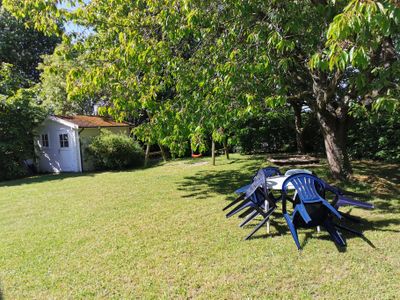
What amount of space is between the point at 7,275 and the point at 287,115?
1190 cm

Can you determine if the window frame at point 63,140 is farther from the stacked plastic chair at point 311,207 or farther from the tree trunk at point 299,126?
the stacked plastic chair at point 311,207

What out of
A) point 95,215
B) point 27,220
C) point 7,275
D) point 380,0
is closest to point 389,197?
point 380,0

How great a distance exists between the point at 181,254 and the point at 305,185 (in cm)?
201

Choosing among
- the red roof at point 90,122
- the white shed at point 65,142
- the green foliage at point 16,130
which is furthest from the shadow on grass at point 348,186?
the green foliage at point 16,130

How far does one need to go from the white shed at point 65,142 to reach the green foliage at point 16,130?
3.19 ft

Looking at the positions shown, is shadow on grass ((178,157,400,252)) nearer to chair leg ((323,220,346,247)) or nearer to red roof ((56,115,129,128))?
chair leg ((323,220,346,247))

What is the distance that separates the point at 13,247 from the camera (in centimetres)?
481

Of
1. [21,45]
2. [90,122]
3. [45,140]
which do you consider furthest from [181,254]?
[21,45]

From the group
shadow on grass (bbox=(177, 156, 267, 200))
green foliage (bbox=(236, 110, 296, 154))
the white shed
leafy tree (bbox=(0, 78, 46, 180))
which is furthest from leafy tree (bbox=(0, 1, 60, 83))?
shadow on grass (bbox=(177, 156, 267, 200))

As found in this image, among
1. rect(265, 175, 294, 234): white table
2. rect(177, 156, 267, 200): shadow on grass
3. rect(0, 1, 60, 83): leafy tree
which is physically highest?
rect(0, 1, 60, 83): leafy tree

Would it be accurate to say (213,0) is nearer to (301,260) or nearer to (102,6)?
(102,6)

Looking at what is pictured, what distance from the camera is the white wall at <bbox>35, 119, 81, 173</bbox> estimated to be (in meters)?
14.2

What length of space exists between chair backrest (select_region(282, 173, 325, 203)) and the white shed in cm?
1162

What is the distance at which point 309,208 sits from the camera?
4258 mm
